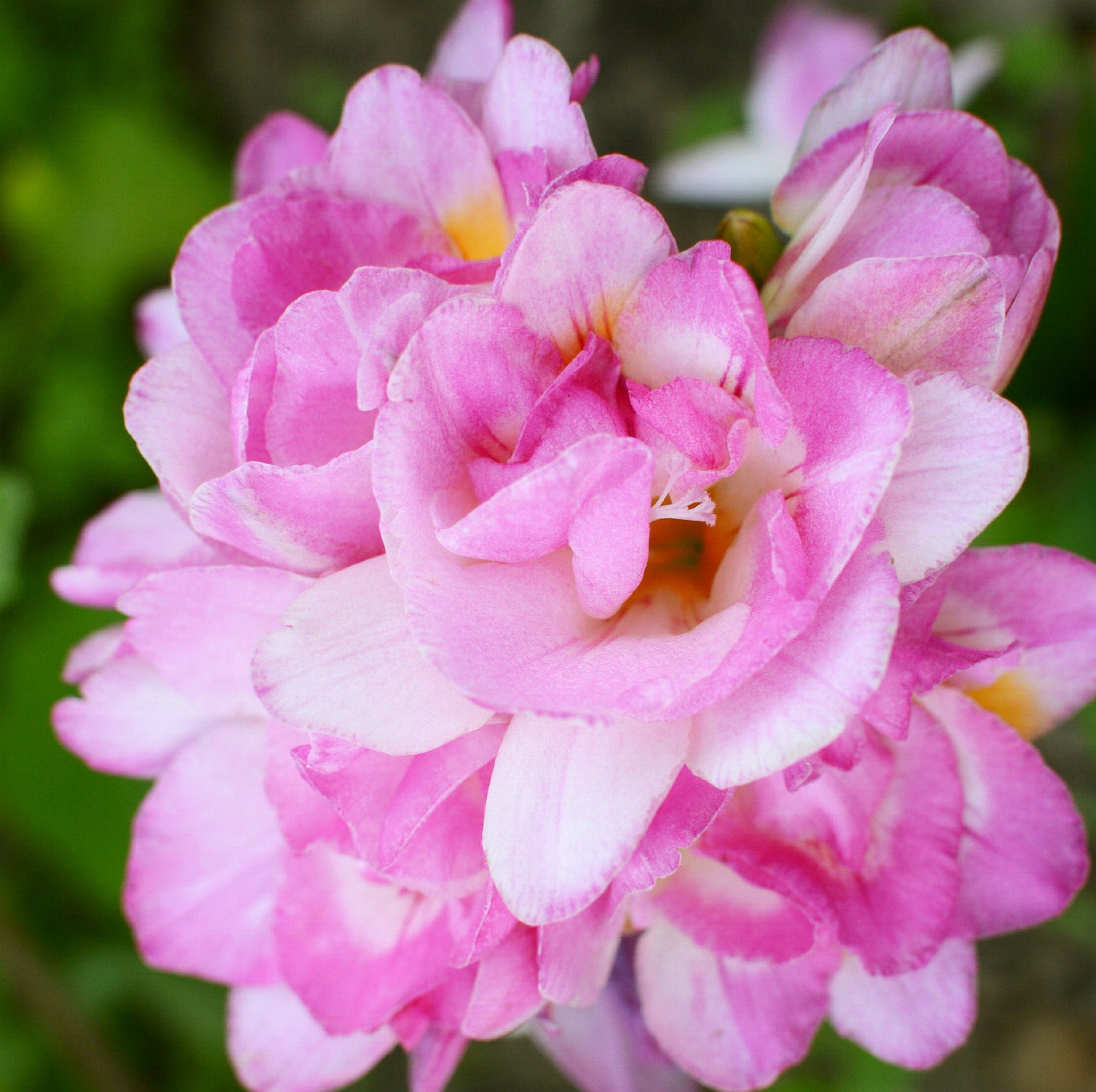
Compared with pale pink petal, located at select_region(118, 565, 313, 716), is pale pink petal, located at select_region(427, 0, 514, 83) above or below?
above

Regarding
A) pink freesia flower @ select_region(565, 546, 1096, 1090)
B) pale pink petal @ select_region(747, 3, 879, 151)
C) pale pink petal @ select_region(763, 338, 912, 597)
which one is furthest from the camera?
pale pink petal @ select_region(747, 3, 879, 151)

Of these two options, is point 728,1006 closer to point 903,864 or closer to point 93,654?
point 903,864

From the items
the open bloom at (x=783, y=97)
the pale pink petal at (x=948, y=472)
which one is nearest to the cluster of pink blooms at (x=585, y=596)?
the pale pink petal at (x=948, y=472)

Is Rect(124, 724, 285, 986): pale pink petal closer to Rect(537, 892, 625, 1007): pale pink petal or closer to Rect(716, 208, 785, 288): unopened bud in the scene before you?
Rect(537, 892, 625, 1007): pale pink petal

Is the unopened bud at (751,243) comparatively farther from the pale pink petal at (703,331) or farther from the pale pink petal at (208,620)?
the pale pink petal at (208,620)

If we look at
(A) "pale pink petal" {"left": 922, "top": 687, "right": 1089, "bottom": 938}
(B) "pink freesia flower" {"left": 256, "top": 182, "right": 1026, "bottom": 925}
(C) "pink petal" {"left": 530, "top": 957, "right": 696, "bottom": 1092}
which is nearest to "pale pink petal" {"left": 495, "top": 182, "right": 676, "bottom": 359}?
(B) "pink freesia flower" {"left": 256, "top": 182, "right": 1026, "bottom": 925}

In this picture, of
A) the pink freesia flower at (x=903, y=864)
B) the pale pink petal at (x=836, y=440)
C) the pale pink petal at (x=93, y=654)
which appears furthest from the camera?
the pale pink petal at (x=93, y=654)

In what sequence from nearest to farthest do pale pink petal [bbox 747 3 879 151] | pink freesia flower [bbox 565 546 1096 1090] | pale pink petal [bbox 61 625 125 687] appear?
pink freesia flower [bbox 565 546 1096 1090] < pale pink petal [bbox 61 625 125 687] < pale pink petal [bbox 747 3 879 151]
